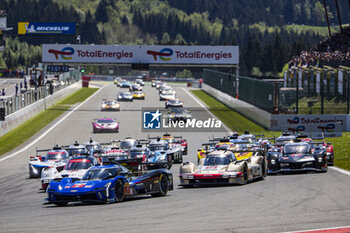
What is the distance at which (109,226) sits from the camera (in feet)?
46.6

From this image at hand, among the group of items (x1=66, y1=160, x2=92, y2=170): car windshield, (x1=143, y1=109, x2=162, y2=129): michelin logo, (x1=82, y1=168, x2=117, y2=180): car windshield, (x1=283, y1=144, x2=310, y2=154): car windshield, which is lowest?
(x1=143, y1=109, x2=162, y2=129): michelin logo

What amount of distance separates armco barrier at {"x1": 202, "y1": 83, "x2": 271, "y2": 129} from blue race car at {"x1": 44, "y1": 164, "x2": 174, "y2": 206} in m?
32.4

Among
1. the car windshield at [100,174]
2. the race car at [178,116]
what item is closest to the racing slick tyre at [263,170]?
the car windshield at [100,174]

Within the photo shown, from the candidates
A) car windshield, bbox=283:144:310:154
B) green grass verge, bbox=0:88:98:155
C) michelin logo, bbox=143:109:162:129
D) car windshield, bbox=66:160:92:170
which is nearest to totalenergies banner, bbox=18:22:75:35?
green grass verge, bbox=0:88:98:155

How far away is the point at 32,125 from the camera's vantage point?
57.7 m

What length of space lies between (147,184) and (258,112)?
38305 mm

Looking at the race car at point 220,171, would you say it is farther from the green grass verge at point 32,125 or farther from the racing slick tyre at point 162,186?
the green grass verge at point 32,125

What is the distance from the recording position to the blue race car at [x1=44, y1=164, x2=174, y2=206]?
61.7ft

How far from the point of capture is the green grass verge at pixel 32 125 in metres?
47.3

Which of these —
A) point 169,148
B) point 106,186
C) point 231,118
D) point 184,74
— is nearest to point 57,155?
point 169,148

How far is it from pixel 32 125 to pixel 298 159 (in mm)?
35278

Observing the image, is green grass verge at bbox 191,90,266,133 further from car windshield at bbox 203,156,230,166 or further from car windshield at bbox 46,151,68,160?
car windshield at bbox 203,156,230,166

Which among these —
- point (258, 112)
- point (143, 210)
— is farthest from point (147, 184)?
point (258, 112)

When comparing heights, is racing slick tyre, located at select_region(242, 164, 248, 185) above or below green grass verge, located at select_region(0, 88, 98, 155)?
above
